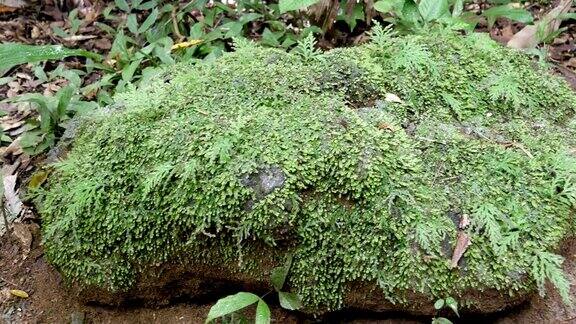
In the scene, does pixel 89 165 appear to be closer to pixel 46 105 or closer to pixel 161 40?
pixel 46 105

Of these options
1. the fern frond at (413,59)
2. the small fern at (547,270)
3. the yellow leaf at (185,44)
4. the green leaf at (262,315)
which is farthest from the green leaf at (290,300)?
the yellow leaf at (185,44)

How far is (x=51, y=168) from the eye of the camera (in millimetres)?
2723

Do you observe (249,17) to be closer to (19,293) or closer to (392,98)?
(392,98)

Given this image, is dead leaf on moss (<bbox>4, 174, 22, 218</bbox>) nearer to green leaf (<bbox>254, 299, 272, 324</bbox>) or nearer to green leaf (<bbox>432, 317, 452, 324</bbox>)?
green leaf (<bbox>254, 299, 272, 324</bbox>)

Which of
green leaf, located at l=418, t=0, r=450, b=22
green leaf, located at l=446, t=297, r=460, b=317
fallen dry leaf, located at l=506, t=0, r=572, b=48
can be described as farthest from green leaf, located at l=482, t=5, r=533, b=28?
green leaf, located at l=446, t=297, r=460, b=317

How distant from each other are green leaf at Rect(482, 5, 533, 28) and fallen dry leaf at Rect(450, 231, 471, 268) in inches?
75.2

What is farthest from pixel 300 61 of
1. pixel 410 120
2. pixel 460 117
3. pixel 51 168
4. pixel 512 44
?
pixel 512 44

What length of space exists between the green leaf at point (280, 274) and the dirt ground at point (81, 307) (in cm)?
21

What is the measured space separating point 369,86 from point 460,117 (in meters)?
0.44

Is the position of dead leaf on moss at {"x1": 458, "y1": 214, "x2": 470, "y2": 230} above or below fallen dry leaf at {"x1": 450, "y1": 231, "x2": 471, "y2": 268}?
above

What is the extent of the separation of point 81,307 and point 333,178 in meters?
1.33

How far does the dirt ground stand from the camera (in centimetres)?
215

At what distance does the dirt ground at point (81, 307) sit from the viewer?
2.15 meters

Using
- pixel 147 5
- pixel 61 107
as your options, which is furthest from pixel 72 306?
pixel 147 5
